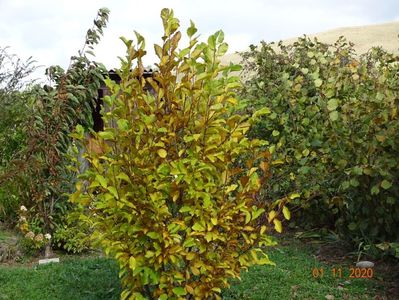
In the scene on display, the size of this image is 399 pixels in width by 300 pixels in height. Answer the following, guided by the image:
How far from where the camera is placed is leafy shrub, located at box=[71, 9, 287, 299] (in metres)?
4.07

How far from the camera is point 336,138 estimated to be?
6723 millimetres

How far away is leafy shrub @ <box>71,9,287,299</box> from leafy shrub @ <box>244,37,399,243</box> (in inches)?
36.1

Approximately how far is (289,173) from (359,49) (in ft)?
92.3

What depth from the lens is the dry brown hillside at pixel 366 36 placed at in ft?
115

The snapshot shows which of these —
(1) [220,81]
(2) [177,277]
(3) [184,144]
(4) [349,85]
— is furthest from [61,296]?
(4) [349,85]

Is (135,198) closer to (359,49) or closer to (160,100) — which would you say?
(160,100)

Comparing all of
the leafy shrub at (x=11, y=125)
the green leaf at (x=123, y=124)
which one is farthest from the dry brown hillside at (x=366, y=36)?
the green leaf at (x=123, y=124)

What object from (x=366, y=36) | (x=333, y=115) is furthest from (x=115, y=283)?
(x=366, y=36)

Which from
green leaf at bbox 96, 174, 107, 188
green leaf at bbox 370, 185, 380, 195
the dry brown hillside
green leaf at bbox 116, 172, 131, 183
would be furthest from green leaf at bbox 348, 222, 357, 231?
the dry brown hillside
